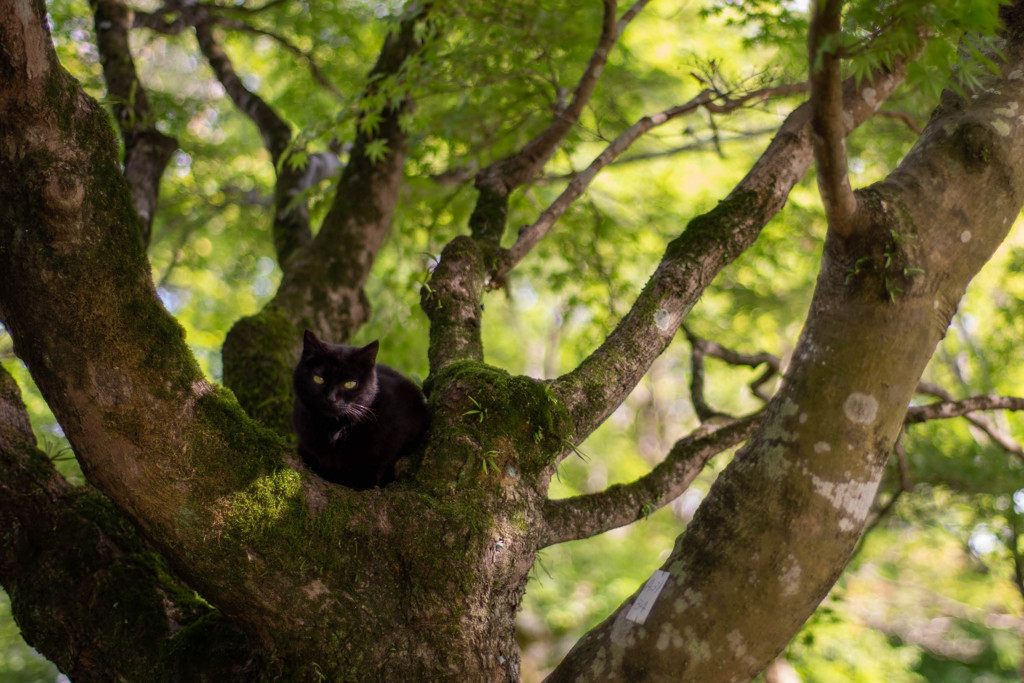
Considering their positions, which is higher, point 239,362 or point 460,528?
point 239,362

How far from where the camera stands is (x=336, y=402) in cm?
312

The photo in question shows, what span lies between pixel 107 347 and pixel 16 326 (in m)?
0.30

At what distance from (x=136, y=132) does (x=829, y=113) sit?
400 cm

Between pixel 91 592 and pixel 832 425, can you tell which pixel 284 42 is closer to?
pixel 91 592

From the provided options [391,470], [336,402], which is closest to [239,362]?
[336,402]

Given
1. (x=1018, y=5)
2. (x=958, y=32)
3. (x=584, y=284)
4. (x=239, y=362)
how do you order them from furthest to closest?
(x=584, y=284)
(x=239, y=362)
(x=1018, y=5)
(x=958, y=32)

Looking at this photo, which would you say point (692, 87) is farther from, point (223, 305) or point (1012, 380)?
point (223, 305)

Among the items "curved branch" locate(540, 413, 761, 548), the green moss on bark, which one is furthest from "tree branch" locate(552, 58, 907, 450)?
the green moss on bark

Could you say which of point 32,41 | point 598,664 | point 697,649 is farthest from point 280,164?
point 697,649

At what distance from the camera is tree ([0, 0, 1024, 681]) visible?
2078mm

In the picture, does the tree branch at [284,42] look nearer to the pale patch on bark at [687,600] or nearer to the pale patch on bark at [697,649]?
the pale patch on bark at [687,600]

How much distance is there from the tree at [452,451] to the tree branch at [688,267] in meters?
0.01

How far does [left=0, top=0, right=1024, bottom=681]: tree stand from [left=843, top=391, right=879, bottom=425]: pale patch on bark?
14mm

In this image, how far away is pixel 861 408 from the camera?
2492 millimetres
